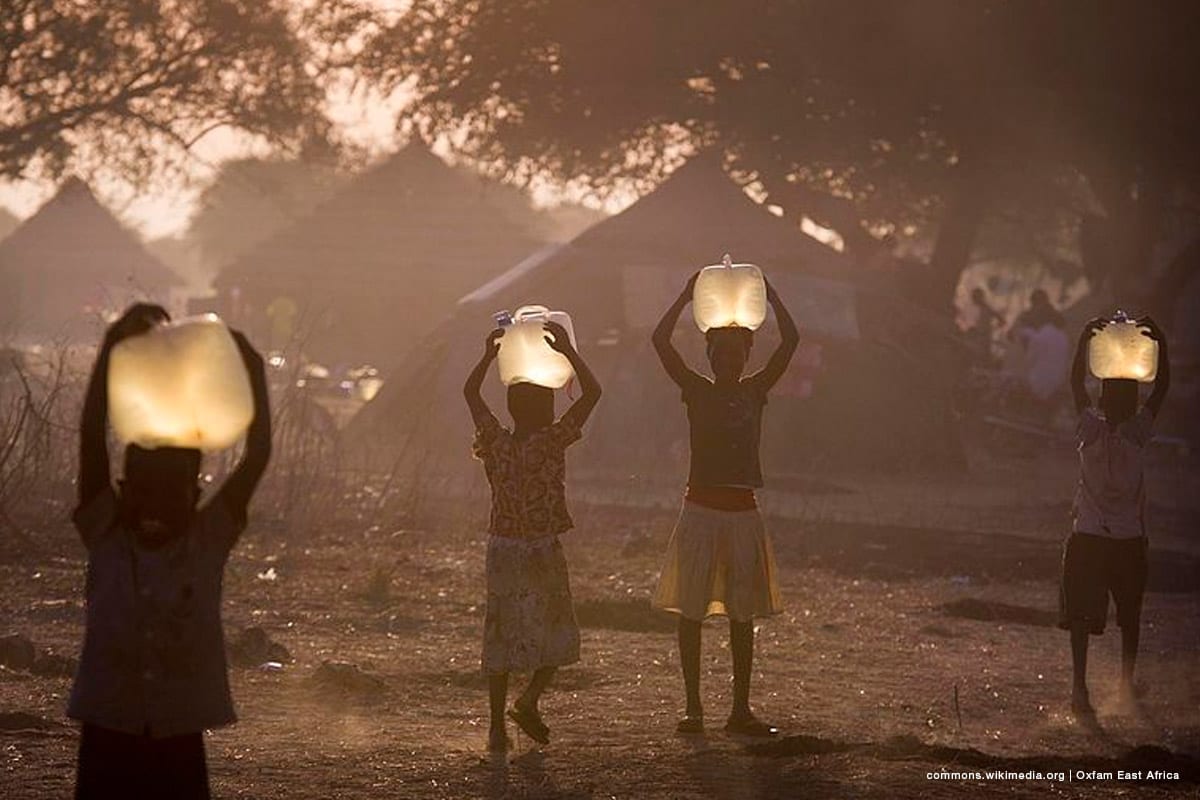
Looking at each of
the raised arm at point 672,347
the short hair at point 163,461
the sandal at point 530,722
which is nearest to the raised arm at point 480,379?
A: the raised arm at point 672,347

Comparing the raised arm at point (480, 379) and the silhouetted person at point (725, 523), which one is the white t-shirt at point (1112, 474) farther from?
the raised arm at point (480, 379)

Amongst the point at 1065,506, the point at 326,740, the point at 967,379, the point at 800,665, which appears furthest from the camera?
the point at 967,379

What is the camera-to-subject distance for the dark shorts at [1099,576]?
9.92 meters

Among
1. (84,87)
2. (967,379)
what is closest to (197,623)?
(967,379)

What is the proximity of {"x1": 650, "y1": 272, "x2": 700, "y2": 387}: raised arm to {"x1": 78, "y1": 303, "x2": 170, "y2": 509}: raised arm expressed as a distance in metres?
3.64

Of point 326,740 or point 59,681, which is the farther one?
point 59,681

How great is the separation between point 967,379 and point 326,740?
21.6 metres

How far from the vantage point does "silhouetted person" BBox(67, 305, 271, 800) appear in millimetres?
5184

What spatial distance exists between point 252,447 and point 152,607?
0.42 m

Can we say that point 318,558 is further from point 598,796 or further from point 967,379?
point 967,379

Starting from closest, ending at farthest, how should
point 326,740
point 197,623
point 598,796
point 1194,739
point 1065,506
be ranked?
point 197,623 → point 598,796 → point 326,740 → point 1194,739 → point 1065,506

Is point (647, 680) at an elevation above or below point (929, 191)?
below

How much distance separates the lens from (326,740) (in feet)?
27.1

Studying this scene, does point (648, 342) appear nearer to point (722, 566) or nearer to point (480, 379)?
point (722, 566)
